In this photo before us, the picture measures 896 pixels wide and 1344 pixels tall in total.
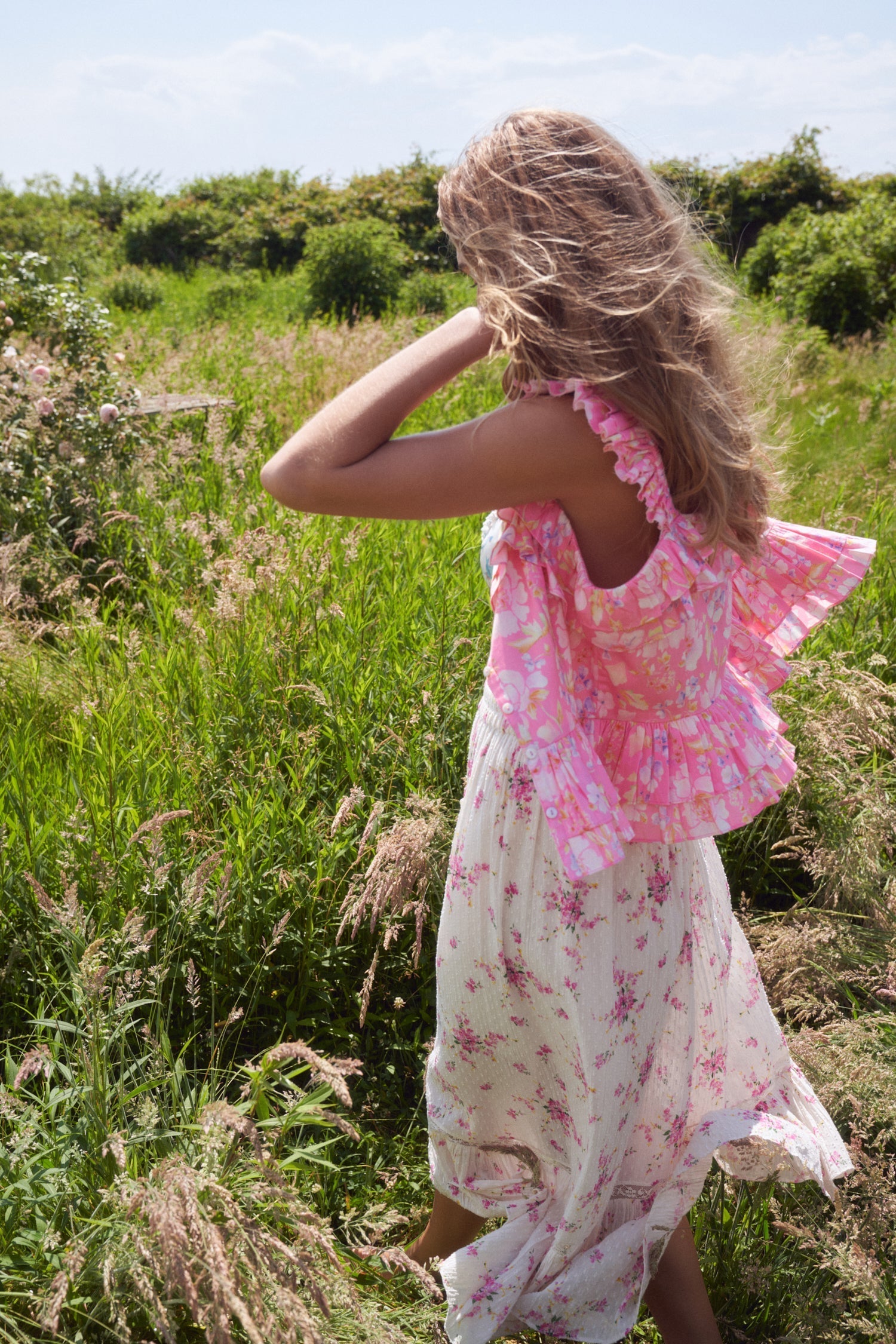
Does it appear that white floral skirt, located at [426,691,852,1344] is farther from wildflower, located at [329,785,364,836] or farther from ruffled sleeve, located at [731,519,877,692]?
wildflower, located at [329,785,364,836]

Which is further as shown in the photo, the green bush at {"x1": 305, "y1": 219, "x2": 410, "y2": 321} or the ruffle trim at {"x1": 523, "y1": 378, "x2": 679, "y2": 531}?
the green bush at {"x1": 305, "y1": 219, "x2": 410, "y2": 321}

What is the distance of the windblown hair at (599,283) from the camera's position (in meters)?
1.31

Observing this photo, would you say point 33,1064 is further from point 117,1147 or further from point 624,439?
point 624,439

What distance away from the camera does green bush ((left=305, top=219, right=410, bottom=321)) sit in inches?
411

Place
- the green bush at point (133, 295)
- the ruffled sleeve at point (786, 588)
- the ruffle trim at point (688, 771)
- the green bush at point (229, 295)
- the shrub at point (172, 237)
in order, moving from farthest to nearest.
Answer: the shrub at point (172, 237) < the green bush at point (133, 295) < the green bush at point (229, 295) < the ruffled sleeve at point (786, 588) < the ruffle trim at point (688, 771)

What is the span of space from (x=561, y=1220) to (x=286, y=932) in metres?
0.90

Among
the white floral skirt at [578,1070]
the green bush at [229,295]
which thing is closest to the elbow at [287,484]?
the white floral skirt at [578,1070]

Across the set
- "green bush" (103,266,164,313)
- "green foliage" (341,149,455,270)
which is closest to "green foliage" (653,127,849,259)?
"green foliage" (341,149,455,270)

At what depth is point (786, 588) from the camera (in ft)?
5.69

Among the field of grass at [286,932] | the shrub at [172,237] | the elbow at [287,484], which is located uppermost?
the shrub at [172,237]

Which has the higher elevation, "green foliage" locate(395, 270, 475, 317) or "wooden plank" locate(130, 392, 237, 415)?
"green foliage" locate(395, 270, 475, 317)

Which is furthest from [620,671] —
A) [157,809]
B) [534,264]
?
[157,809]

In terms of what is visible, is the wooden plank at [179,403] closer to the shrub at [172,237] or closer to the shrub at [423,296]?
the shrub at [423,296]

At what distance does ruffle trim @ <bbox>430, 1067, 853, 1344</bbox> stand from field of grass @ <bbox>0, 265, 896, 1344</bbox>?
10 cm
